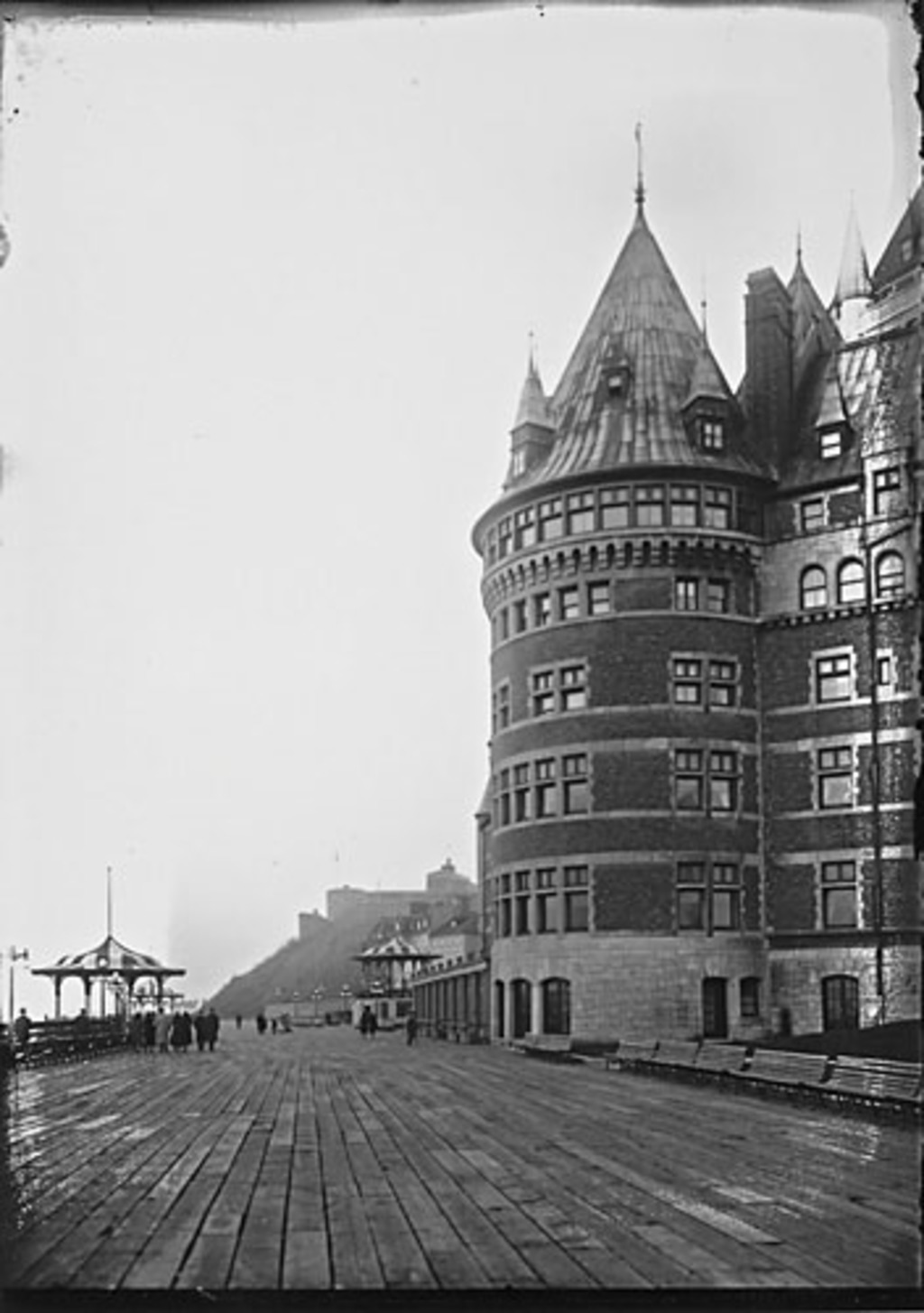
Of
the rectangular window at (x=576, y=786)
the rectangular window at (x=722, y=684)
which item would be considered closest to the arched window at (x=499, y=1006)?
the rectangular window at (x=576, y=786)

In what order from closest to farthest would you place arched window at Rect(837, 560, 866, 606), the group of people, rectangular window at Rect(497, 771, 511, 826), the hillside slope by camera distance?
the group of people
arched window at Rect(837, 560, 866, 606)
rectangular window at Rect(497, 771, 511, 826)
the hillside slope

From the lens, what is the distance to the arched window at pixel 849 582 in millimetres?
43656

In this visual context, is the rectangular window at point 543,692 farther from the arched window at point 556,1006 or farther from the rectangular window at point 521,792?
the arched window at point 556,1006

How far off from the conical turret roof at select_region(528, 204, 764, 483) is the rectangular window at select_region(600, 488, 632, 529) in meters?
0.69

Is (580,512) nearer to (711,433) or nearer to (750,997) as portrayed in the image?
(711,433)

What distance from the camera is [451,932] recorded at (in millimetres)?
80812

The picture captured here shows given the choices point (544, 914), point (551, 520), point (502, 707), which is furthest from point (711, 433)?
point (544, 914)

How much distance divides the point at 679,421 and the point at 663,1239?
38335 mm

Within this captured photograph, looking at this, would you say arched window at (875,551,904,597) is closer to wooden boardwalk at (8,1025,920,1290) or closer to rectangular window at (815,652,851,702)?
rectangular window at (815,652,851,702)

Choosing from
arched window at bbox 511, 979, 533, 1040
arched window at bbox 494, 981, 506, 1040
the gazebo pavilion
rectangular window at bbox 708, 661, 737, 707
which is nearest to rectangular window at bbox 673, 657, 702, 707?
rectangular window at bbox 708, 661, 737, 707

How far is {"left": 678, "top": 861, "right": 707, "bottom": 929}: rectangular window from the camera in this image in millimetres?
42906

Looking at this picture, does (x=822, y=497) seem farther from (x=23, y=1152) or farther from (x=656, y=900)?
(x=23, y=1152)

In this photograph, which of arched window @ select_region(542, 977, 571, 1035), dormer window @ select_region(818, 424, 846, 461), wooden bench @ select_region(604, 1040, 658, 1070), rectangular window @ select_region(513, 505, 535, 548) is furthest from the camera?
rectangular window @ select_region(513, 505, 535, 548)

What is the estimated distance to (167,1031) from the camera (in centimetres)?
4247
